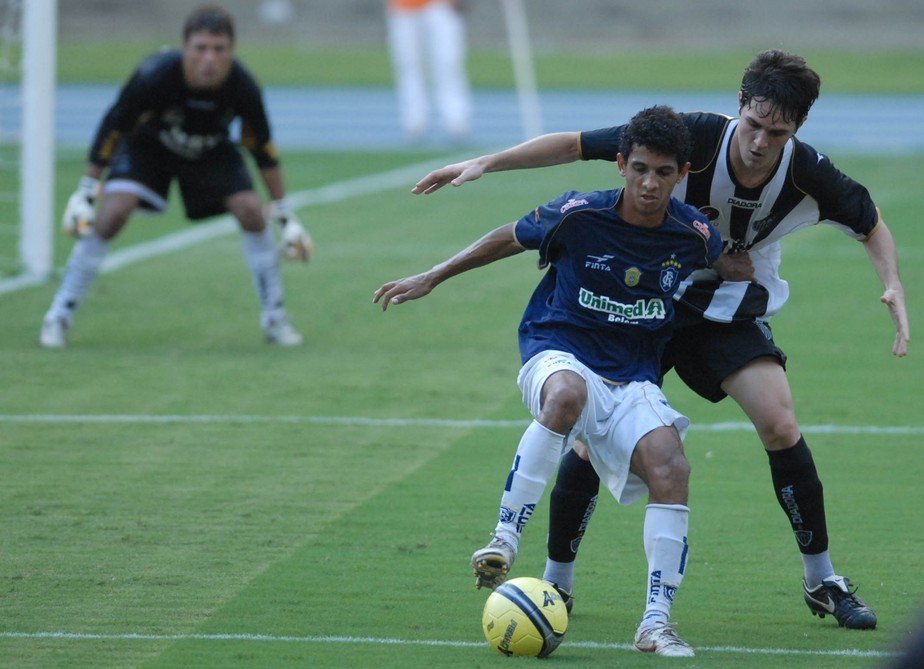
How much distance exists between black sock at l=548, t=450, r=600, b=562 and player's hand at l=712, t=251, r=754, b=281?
32.7 inches

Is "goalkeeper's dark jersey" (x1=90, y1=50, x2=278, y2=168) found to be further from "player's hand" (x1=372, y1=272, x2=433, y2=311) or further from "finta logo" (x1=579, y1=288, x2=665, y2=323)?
"finta logo" (x1=579, y1=288, x2=665, y2=323)

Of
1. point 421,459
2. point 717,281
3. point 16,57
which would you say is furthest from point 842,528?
point 16,57

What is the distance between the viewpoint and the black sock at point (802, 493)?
534 cm

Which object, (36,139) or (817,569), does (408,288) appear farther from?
(36,139)

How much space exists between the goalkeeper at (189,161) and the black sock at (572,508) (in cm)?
503

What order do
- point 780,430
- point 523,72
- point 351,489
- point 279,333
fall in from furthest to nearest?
point 523,72, point 279,333, point 351,489, point 780,430

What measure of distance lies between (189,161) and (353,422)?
9.08 ft

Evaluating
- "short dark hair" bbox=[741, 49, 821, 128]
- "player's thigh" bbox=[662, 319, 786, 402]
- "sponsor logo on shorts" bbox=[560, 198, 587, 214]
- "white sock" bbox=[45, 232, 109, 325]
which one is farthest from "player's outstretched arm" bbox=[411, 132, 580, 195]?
"white sock" bbox=[45, 232, 109, 325]

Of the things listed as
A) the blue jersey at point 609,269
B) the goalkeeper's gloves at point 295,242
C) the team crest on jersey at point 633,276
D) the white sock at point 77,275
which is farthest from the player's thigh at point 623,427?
the white sock at point 77,275

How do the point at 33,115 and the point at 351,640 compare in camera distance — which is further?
the point at 33,115

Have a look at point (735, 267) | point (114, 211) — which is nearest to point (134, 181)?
point (114, 211)

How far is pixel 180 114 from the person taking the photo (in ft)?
32.9

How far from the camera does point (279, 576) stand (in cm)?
568

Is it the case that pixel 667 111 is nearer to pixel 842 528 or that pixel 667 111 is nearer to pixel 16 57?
pixel 842 528
